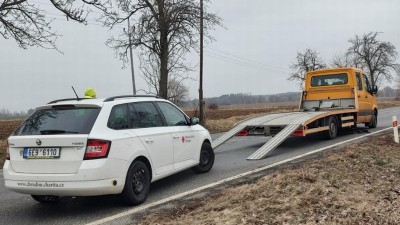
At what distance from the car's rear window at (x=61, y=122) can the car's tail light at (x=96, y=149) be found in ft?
0.63

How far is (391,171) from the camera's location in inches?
315

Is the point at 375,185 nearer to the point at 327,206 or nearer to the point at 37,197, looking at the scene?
the point at 327,206

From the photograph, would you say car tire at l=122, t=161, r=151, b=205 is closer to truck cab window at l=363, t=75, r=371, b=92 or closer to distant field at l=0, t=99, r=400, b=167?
distant field at l=0, t=99, r=400, b=167

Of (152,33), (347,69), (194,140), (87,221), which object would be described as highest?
(152,33)

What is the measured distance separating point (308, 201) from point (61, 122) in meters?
3.52

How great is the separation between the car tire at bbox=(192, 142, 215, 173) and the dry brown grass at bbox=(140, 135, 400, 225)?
6.20 feet

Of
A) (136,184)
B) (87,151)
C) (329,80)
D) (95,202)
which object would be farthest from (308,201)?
(329,80)

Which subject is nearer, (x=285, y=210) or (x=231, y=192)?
(x=285, y=210)

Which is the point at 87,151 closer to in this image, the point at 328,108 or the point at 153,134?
the point at 153,134

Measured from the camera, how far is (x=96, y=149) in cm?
578

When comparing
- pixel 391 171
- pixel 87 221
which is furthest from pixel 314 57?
pixel 87 221

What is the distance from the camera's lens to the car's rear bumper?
18.7 feet

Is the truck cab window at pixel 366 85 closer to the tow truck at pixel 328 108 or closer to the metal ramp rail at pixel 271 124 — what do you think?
the tow truck at pixel 328 108

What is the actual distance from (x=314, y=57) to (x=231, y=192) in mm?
55772
